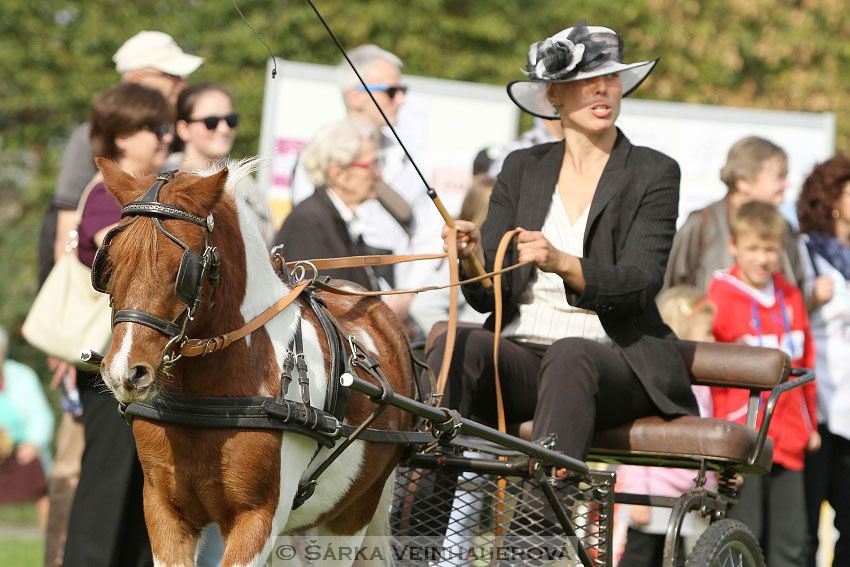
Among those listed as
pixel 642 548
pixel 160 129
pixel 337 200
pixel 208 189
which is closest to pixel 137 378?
pixel 208 189

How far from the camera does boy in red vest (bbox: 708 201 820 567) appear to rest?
A: 6500mm

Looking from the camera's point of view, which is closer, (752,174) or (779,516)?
(779,516)

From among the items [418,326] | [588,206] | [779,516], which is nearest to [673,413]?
[588,206]

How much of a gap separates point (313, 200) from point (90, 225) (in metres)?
1.21

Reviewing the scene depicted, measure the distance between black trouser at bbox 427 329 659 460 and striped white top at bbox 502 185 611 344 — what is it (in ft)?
0.24

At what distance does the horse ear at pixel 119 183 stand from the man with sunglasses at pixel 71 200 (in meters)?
2.05

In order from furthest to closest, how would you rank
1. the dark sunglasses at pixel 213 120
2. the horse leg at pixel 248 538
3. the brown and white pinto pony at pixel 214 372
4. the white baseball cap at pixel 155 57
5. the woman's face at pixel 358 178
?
the white baseball cap at pixel 155 57 → the dark sunglasses at pixel 213 120 → the woman's face at pixel 358 178 → the horse leg at pixel 248 538 → the brown and white pinto pony at pixel 214 372

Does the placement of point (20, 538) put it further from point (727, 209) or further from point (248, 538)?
point (248, 538)

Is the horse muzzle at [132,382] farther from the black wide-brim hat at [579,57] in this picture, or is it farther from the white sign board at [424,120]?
the white sign board at [424,120]

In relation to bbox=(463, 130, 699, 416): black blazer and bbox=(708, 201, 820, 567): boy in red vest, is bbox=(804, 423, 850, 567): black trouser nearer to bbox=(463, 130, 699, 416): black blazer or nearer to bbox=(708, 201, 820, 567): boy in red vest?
bbox=(708, 201, 820, 567): boy in red vest

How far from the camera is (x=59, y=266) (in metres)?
5.43

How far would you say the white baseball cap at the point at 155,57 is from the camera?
21.4ft

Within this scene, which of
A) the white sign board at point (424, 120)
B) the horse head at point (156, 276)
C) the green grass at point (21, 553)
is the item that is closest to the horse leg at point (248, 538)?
the horse head at point (156, 276)

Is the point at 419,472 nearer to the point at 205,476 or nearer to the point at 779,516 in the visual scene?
the point at 205,476
